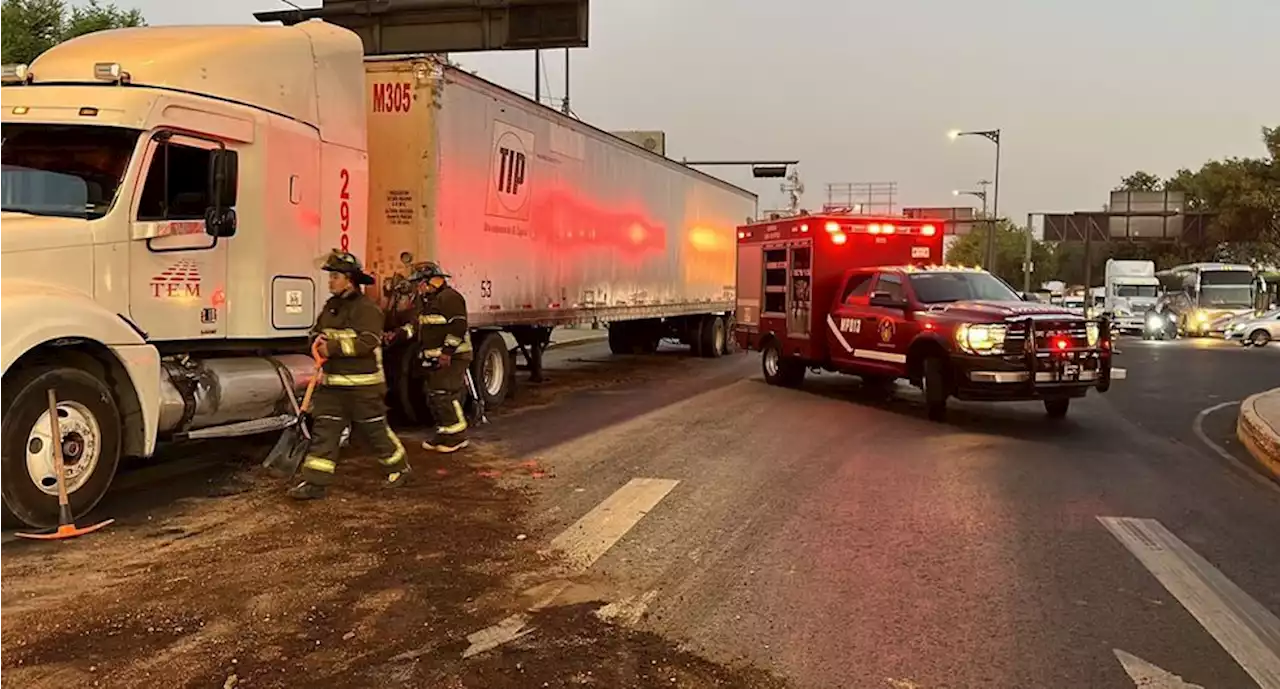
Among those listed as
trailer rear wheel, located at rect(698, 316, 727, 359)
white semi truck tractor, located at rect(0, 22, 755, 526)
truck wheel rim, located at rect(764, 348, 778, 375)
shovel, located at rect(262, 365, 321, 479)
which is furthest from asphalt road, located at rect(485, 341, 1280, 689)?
trailer rear wheel, located at rect(698, 316, 727, 359)

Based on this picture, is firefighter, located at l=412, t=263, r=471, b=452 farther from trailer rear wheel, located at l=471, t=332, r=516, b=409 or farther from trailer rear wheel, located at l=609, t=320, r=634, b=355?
trailer rear wheel, located at l=609, t=320, r=634, b=355

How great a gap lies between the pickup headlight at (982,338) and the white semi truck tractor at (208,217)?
17.4 feet

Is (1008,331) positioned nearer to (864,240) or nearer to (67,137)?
(864,240)

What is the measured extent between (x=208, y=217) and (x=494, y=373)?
206 inches

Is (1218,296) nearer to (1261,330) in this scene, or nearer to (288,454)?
(1261,330)

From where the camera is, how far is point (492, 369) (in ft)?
41.6

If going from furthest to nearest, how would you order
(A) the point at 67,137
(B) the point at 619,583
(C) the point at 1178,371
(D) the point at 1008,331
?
1. (C) the point at 1178,371
2. (D) the point at 1008,331
3. (A) the point at 67,137
4. (B) the point at 619,583

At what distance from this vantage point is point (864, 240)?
51.9ft

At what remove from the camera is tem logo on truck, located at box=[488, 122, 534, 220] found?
12023 millimetres

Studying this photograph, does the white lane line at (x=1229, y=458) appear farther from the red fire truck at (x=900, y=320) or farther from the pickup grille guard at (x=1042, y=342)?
the pickup grille guard at (x=1042, y=342)

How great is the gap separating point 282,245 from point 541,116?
538cm

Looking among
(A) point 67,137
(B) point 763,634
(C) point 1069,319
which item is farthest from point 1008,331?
(A) point 67,137

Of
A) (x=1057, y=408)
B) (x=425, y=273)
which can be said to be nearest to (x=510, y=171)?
(x=425, y=273)

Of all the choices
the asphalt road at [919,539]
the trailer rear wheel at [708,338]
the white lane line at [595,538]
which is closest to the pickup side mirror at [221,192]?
the asphalt road at [919,539]
